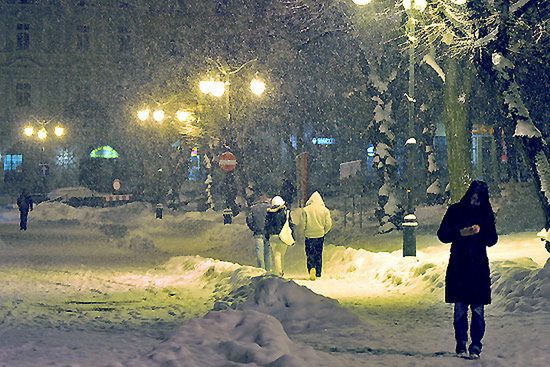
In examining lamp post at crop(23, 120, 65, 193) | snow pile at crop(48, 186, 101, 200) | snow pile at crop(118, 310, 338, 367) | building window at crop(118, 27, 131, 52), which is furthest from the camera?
building window at crop(118, 27, 131, 52)

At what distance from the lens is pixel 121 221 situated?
39.8 meters

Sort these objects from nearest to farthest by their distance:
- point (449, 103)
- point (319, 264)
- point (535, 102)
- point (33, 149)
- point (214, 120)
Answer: point (319, 264)
point (449, 103)
point (535, 102)
point (214, 120)
point (33, 149)

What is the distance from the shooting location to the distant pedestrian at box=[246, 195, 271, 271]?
17.3 metres

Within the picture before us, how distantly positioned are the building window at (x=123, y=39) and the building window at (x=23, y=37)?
7577 mm

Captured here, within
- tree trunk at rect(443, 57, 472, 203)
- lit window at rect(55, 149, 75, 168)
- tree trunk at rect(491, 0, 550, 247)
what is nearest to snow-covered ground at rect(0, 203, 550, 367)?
tree trunk at rect(443, 57, 472, 203)

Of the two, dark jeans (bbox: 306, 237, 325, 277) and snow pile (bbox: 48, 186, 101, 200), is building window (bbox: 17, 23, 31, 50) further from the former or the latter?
dark jeans (bbox: 306, 237, 325, 277)

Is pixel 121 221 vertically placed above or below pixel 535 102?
below

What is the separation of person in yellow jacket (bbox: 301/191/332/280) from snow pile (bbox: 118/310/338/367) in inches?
306

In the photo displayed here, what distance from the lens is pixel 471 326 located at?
8922 millimetres

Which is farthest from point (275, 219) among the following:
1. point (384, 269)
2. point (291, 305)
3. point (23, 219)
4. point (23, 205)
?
point (23, 219)

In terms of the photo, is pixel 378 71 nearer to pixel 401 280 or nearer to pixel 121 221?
pixel 401 280

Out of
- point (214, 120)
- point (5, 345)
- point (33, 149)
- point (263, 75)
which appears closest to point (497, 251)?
point (5, 345)

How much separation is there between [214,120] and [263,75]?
5107 mm

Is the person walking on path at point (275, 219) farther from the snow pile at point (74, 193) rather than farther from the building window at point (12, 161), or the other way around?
the building window at point (12, 161)
